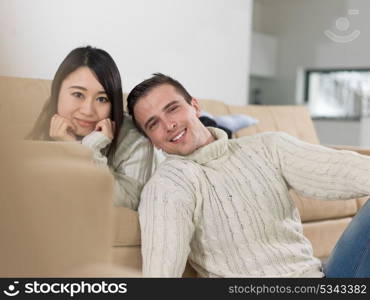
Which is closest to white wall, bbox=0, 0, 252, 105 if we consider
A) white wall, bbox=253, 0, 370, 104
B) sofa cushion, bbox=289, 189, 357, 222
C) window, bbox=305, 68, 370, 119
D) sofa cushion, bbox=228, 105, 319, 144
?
sofa cushion, bbox=228, 105, 319, 144

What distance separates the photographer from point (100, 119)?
769 millimetres

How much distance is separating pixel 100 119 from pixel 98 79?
0.06 metres

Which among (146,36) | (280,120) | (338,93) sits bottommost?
(338,93)

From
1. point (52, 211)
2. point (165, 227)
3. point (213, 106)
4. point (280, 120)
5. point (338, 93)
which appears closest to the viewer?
point (52, 211)

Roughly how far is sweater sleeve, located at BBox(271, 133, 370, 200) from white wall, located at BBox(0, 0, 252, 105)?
0.16 m

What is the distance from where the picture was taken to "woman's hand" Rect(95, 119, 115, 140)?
0.76 metres

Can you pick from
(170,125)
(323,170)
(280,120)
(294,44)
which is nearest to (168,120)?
(170,125)

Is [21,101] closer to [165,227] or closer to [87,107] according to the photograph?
[87,107]

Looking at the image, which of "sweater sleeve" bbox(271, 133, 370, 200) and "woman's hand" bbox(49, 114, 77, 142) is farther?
"sweater sleeve" bbox(271, 133, 370, 200)

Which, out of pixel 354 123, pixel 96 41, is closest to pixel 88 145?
pixel 96 41

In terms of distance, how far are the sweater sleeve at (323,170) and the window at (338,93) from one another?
1591mm

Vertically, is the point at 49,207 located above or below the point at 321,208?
above

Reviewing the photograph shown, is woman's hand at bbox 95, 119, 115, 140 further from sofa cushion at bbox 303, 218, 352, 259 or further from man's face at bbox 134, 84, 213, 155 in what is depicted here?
sofa cushion at bbox 303, 218, 352, 259

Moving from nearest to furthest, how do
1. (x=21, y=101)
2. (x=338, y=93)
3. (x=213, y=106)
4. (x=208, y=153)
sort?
(x=21, y=101) < (x=208, y=153) < (x=213, y=106) < (x=338, y=93)
